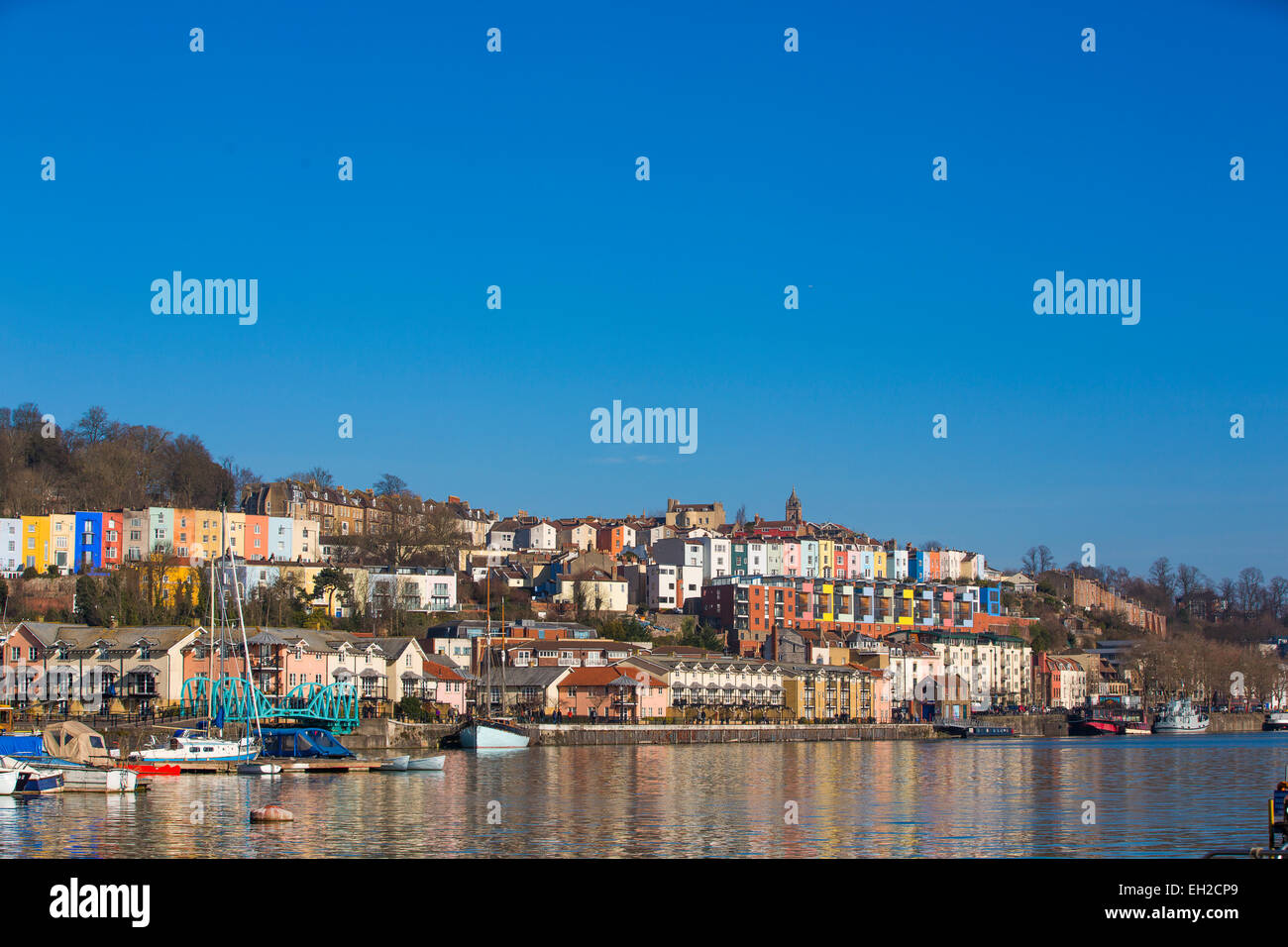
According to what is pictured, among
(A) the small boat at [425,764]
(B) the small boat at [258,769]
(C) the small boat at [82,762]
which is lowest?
(A) the small boat at [425,764]

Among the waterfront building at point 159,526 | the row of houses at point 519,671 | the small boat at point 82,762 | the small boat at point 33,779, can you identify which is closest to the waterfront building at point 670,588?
the row of houses at point 519,671

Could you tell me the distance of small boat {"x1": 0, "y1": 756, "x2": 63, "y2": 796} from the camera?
3625 centimetres

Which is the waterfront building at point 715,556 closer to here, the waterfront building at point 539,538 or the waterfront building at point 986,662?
the waterfront building at point 986,662

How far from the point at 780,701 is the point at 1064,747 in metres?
18.3

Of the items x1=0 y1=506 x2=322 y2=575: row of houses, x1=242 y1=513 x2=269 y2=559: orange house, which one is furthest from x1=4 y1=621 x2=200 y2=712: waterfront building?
x1=242 y1=513 x2=269 y2=559: orange house

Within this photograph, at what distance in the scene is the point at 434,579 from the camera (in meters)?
103

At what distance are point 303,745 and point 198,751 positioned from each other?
513 cm

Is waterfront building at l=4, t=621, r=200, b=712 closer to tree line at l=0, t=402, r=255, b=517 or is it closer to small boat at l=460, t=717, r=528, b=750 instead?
small boat at l=460, t=717, r=528, b=750

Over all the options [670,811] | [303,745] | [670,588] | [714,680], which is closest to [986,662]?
[670,588]

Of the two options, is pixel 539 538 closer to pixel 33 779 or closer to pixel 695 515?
pixel 695 515

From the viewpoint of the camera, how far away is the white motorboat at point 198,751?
150 feet

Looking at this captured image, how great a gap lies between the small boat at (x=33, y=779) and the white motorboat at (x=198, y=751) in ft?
22.3
